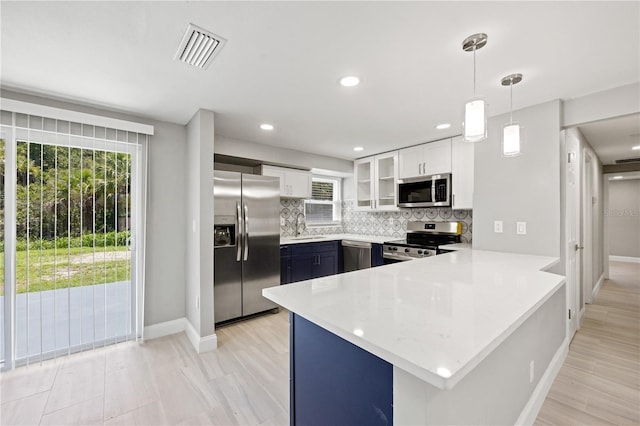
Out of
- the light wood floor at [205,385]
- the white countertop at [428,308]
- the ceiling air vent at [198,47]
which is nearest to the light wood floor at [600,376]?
the light wood floor at [205,385]

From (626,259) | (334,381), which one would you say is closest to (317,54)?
(334,381)

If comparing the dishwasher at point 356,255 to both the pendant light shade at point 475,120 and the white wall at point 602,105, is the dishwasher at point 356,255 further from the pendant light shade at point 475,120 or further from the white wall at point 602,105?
the pendant light shade at point 475,120

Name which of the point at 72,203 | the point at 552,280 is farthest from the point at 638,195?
the point at 72,203

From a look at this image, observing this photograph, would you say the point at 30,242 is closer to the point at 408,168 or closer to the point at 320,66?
the point at 320,66

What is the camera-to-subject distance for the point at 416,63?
6.04ft

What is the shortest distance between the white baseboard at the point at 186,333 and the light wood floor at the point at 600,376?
2589 millimetres

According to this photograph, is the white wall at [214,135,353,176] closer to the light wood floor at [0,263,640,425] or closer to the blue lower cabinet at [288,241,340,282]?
the blue lower cabinet at [288,241,340,282]

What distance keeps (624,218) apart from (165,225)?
10167 mm

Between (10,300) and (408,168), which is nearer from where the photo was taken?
(10,300)

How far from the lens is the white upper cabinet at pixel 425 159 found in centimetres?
367

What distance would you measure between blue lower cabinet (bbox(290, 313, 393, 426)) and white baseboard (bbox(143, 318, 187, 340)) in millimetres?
2148

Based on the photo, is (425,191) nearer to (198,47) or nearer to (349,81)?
(349,81)

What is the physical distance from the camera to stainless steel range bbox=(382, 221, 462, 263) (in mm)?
3620

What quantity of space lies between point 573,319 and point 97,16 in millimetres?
4569
